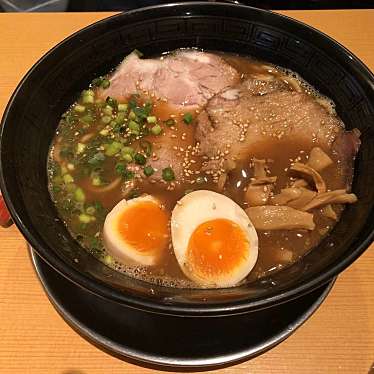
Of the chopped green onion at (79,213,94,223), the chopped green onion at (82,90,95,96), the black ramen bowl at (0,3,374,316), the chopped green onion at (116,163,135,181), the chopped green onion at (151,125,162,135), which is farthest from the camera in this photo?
the chopped green onion at (82,90,95,96)

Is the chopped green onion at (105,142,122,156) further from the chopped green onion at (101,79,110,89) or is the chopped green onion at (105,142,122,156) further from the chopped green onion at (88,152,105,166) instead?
the chopped green onion at (101,79,110,89)

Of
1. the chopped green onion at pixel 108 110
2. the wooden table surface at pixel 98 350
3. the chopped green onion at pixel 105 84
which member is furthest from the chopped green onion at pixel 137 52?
the wooden table surface at pixel 98 350

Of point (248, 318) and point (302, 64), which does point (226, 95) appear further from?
point (248, 318)

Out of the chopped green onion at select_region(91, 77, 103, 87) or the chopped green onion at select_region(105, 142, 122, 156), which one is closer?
the chopped green onion at select_region(105, 142, 122, 156)

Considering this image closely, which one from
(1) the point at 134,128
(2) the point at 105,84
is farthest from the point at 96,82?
(1) the point at 134,128

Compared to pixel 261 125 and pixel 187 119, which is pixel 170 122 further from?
pixel 261 125

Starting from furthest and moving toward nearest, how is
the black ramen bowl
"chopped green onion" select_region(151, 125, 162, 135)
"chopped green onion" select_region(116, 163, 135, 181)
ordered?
"chopped green onion" select_region(151, 125, 162, 135) < "chopped green onion" select_region(116, 163, 135, 181) < the black ramen bowl

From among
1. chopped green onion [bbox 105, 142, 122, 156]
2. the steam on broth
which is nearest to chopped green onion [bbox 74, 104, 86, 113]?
the steam on broth

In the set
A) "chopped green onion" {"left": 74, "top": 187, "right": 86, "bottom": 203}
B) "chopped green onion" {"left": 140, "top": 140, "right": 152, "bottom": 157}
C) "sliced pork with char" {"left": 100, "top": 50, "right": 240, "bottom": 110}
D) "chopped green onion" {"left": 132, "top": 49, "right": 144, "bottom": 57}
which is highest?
"chopped green onion" {"left": 132, "top": 49, "right": 144, "bottom": 57}
